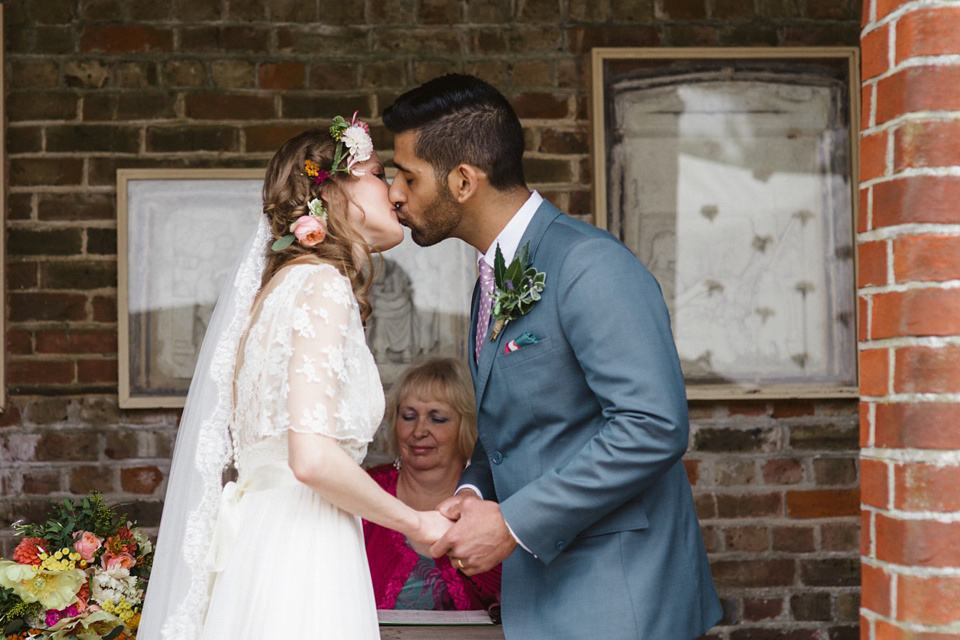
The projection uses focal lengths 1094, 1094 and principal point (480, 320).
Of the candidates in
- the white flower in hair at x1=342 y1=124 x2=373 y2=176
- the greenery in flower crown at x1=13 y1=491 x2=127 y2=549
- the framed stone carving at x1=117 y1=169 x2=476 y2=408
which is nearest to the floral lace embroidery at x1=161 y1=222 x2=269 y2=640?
the white flower in hair at x1=342 y1=124 x2=373 y2=176

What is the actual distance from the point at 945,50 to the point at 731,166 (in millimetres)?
1955

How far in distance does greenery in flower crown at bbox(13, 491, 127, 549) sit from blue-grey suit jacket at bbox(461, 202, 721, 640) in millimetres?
1078

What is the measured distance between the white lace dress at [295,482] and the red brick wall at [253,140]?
157 cm

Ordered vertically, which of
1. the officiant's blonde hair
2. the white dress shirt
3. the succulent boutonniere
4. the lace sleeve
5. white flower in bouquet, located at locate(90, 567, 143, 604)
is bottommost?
white flower in bouquet, located at locate(90, 567, 143, 604)

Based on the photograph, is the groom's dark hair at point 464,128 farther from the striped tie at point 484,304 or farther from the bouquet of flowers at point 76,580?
the bouquet of flowers at point 76,580

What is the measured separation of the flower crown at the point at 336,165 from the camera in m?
2.34

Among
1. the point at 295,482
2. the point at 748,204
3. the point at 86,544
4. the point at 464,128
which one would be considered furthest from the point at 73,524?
the point at 748,204

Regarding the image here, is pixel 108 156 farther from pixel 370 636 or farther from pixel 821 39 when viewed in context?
pixel 821 39

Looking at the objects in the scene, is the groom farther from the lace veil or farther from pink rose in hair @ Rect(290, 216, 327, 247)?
the lace veil

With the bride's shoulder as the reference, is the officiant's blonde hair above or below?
below

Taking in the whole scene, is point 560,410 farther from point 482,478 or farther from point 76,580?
point 76,580

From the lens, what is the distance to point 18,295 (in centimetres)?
366

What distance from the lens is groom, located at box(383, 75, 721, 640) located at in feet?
6.94

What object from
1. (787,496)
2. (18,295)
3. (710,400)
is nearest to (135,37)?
(18,295)
